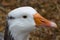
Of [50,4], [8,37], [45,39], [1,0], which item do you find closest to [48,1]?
[50,4]

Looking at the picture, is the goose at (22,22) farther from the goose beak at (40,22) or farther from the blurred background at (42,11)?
the blurred background at (42,11)

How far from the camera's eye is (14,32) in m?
2.87

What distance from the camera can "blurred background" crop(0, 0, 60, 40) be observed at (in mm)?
4516

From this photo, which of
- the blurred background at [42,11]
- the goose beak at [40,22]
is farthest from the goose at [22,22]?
the blurred background at [42,11]

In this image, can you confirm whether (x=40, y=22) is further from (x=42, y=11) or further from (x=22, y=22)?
(x=42, y=11)

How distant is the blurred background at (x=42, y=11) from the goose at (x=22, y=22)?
1.57 m

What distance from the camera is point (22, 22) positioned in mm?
2828

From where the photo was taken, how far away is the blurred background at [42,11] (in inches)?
178

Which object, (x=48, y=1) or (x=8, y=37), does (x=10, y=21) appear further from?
(x=48, y=1)

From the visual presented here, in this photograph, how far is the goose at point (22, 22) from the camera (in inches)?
110

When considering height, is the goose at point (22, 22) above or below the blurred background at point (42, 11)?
below

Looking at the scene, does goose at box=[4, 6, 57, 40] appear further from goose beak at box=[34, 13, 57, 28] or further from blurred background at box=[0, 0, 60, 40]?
blurred background at box=[0, 0, 60, 40]

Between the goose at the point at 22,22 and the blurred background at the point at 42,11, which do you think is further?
the blurred background at the point at 42,11

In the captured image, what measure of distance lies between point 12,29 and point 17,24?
0.07m
